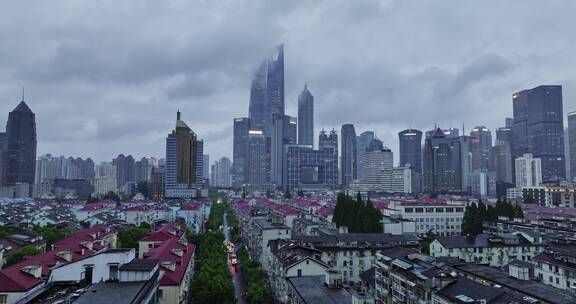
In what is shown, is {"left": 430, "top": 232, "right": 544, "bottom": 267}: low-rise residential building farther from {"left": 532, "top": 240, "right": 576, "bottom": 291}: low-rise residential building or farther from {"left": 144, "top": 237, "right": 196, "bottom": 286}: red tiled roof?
{"left": 144, "top": 237, "right": 196, "bottom": 286}: red tiled roof

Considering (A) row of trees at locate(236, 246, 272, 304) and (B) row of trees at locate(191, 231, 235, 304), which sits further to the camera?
(A) row of trees at locate(236, 246, 272, 304)

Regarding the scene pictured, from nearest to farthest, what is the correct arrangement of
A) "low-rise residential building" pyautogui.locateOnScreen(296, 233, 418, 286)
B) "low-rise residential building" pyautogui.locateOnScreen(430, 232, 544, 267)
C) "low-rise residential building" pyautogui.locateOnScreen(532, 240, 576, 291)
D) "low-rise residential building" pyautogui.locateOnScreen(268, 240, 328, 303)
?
1. "low-rise residential building" pyautogui.locateOnScreen(268, 240, 328, 303)
2. "low-rise residential building" pyautogui.locateOnScreen(532, 240, 576, 291)
3. "low-rise residential building" pyautogui.locateOnScreen(296, 233, 418, 286)
4. "low-rise residential building" pyautogui.locateOnScreen(430, 232, 544, 267)

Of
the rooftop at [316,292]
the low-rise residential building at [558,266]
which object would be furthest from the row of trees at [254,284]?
the low-rise residential building at [558,266]

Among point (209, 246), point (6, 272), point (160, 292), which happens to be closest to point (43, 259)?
point (6, 272)

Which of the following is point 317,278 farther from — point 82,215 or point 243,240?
point 82,215

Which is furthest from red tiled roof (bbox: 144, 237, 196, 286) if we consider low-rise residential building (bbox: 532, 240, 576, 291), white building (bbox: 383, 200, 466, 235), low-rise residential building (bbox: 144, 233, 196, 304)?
white building (bbox: 383, 200, 466, 235)

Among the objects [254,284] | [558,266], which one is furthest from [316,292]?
[558,266]

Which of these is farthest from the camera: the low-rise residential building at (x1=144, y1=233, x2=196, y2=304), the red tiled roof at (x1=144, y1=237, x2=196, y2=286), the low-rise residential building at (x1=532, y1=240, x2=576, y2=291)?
the low-rise residential building at (x1=532, y1=240, x2=576, y2=291)
